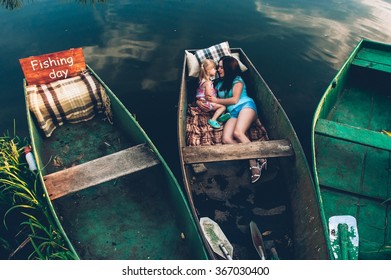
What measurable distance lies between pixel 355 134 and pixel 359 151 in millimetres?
430

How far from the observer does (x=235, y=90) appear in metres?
5.09

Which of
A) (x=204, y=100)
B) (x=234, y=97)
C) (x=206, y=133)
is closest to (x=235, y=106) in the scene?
(x=234, y=97)

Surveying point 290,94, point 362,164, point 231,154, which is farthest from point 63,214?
point 290,94

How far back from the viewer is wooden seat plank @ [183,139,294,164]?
12.9 ft

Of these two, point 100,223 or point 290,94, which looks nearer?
point 100,223

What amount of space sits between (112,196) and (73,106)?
87.1 inches

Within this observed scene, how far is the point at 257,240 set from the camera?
360 cm

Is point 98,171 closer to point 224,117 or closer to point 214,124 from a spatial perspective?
point 214,124

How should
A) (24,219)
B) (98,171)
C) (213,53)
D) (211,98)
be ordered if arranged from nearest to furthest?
(98,171) < (24,219) < (211,98) < (213,53)

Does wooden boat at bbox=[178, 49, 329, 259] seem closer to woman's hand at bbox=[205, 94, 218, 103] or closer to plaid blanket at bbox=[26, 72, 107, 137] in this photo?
woman's hand at bbox=[205, 94, 218, 103]

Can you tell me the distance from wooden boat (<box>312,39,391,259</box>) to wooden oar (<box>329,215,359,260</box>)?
57mm

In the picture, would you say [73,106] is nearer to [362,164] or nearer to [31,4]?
[362,164]

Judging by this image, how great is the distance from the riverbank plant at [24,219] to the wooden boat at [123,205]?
0.20 meters

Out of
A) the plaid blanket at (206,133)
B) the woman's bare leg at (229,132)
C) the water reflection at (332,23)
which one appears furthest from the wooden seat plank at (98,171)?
the water reflection at (332,23)
